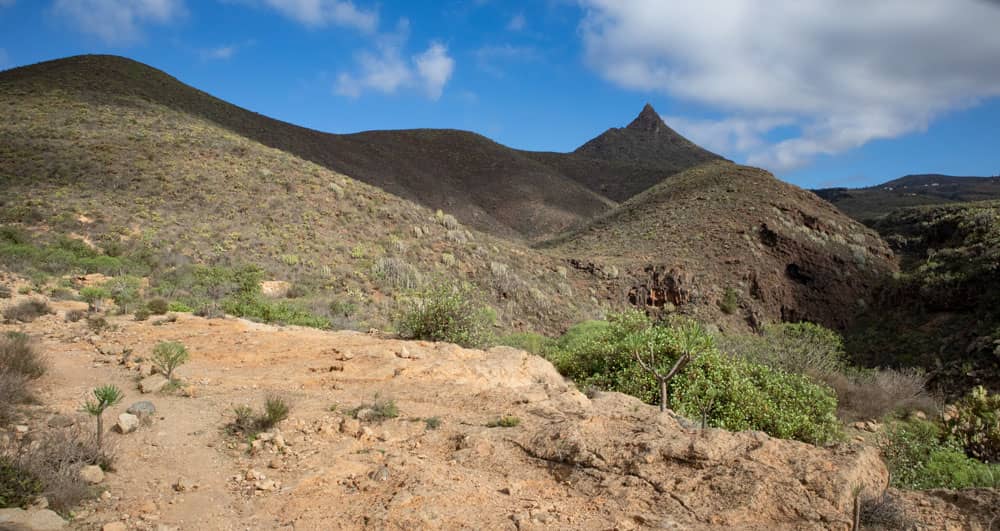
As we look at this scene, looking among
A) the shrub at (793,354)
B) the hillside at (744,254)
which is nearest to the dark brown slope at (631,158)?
the hillside at (744,254)

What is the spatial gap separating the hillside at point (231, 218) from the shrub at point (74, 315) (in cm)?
350

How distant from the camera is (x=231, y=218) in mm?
17438

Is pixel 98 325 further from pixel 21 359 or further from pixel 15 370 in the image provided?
pixel 15 370

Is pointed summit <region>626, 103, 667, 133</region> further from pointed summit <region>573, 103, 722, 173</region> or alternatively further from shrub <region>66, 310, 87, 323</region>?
shrub <region>66, 310, 87, 323</region>

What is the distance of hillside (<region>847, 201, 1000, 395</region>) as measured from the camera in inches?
610

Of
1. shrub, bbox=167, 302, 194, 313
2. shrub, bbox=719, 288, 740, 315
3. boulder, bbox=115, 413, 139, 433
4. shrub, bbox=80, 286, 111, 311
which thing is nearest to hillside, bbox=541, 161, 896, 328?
shrub, bbox=719, 288, 740, 315

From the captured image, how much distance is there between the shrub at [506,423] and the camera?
5.17 m

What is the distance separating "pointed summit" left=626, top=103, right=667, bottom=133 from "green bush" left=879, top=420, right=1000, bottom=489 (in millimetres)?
96138

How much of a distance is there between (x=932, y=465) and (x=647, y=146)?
9080 centimetres

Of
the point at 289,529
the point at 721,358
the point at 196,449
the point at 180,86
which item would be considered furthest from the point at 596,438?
the point at 180,86

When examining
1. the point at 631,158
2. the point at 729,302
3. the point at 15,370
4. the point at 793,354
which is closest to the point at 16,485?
the point at 15,370

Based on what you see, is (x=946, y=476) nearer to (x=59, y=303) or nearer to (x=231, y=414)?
(x=231, y=414)

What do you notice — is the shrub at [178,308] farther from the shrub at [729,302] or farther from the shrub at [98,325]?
the shrub at [729,302]

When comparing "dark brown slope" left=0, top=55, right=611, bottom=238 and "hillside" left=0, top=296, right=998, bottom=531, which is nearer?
"hillside" left=0, top=296, right=998, bottom=531
